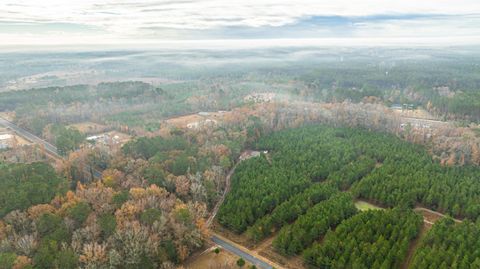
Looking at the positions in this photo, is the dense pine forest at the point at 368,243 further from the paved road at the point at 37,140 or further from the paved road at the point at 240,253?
the paved road at the point at 37,140

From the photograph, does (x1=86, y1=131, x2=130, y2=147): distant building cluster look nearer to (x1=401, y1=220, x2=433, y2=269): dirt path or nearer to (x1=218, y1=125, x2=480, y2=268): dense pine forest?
(x1=218, y1=125, x2=480, y2=268): dense pine forest

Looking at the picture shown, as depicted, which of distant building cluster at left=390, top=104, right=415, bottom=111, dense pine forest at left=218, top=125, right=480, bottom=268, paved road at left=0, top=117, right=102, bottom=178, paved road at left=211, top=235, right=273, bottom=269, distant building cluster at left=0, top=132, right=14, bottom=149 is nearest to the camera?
dense pine forest at left=218, top=125, right=480, bottom=268

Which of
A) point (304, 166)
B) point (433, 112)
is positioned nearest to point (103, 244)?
point (304, 166)

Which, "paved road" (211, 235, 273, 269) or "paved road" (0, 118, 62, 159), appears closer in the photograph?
"paved road" (211, 235, 273, 269)

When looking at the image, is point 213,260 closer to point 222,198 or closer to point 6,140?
point 222,198

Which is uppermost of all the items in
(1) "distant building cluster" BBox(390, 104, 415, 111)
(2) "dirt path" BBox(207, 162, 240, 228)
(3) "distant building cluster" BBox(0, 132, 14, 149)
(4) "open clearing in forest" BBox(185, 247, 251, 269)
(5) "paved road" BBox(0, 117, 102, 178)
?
(1) "distant building cluster" BBox(390, 104, 415, 111)

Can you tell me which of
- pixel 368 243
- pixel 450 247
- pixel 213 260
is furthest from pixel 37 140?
pixel 450 247

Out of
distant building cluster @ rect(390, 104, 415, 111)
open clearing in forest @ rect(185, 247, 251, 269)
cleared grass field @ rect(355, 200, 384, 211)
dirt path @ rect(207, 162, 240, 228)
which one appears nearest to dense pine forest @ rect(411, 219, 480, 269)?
cleared grass field @ rect(355, 200, 384, 211)

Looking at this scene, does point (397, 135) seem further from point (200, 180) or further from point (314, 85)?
point (314, 85)
